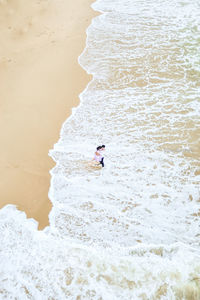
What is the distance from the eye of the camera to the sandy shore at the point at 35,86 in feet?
22.0

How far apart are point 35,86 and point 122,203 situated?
21.3 ft

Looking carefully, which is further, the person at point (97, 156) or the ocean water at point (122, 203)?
the person at point (97, 156)

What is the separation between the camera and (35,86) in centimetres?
1015

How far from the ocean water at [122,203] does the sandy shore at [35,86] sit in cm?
40

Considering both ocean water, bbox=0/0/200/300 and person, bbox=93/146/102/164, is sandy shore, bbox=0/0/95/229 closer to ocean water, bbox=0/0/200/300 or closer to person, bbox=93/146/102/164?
ocean water, bbox=0/0/200/300

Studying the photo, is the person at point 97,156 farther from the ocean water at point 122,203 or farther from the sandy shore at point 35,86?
the sandy shore at point 35,86

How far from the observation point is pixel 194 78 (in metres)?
10.7

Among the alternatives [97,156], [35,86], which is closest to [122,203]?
[97,156]

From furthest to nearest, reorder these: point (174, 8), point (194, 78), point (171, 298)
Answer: point (174, 8)
point (194, 78)
point (171, 298)

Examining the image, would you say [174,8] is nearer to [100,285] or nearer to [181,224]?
[181,224]

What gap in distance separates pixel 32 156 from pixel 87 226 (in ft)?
9.65

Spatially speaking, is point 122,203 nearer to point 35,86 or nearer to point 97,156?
point 97,156

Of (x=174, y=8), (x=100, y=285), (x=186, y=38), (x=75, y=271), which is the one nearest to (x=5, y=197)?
(x=75, y=271)

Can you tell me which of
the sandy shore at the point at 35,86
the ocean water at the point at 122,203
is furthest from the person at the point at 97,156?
the sandy shore at the point at 35,86
